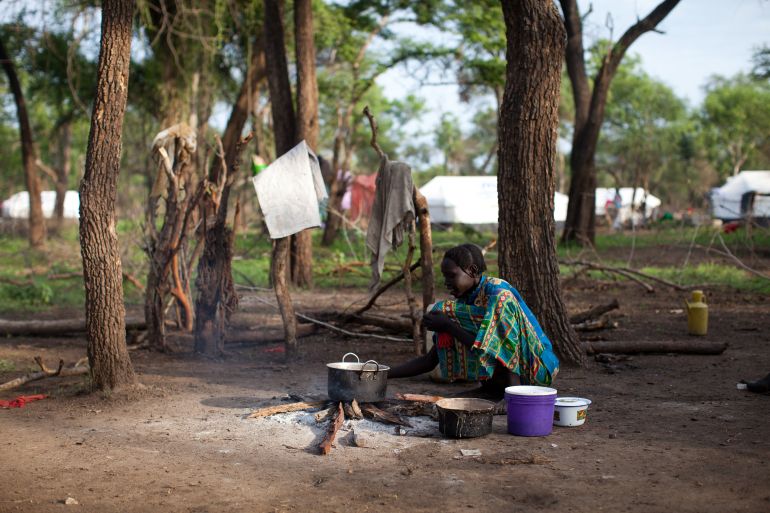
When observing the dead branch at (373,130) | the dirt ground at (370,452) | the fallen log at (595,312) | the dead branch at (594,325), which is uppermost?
the dead branch at (373,130)

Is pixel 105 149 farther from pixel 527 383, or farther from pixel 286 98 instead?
pixel 286 98

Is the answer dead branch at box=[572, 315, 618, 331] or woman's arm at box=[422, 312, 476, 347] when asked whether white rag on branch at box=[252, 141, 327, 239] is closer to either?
woman's arm at box=[422, 312, 476, 347]

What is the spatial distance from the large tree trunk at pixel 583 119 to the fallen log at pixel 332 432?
432 inches

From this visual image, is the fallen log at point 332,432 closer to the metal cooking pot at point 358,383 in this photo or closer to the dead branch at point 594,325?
the metal cooking pot at point 358,383

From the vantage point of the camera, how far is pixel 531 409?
440cm

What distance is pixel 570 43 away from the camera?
52.5 ft

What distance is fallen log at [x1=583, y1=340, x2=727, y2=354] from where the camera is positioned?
6852 mm

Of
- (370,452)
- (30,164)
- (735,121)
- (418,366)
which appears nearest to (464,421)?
(370,452)

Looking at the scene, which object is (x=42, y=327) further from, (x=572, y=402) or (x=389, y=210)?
(x=572, y=402)

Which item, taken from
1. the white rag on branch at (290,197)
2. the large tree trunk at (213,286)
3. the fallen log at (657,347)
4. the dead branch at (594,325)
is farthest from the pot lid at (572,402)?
the large tree trunk at (213,286)

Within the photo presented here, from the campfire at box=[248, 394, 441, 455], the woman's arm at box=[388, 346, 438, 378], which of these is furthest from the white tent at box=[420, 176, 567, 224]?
the campfire at box=[248, 394, 441, 455]

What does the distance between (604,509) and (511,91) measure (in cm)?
383

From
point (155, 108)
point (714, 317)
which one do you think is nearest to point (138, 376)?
point (714, 317)

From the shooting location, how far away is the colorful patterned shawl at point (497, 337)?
497cm
